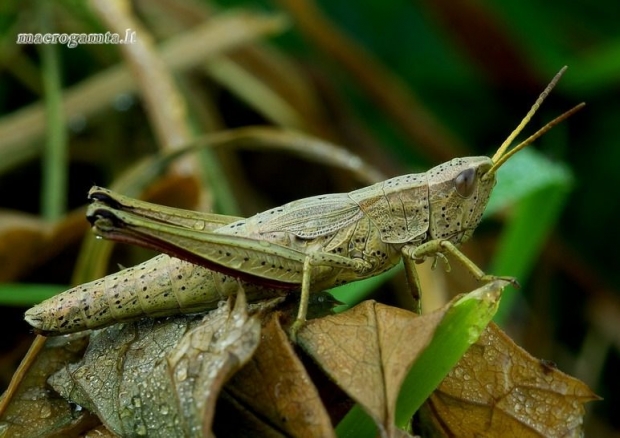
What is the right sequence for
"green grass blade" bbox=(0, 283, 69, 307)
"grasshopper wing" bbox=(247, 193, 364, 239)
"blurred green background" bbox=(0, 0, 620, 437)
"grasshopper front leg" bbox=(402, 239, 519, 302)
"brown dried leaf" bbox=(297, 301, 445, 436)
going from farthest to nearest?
"blurred green background" bbox=(0, 0, 620, 437) → "green grass blade" bbox=(0, 283, 69, 307) → "grasshopper wing" bbox=(247, 193, 364, 239) → "grasshopper front leg" bbox=(402, 239, 519, 302) → "brown dried leaf" bbox=(297, 301, 445, 436)

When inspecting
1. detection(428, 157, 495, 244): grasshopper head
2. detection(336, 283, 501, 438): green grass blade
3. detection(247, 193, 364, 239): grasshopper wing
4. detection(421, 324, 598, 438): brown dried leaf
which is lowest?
detection(421, 324, 598, 438): brown dried leaf

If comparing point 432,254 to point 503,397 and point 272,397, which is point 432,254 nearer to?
point 503,397

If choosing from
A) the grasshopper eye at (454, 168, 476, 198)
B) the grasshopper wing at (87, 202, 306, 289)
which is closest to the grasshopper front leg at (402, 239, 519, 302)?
the grasshopper eye at (454, 168, 476, 198)

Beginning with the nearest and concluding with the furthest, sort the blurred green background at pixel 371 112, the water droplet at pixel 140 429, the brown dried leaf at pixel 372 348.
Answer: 1. the brown dried leaf at pixel 372 348
2. the water droplet at pixel 140 429
3. the blurred green background at pixel 371 112

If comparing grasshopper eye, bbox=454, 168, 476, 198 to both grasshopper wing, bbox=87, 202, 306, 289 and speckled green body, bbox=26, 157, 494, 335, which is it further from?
grasshopper wing, bbox=87, 202, 306, 289

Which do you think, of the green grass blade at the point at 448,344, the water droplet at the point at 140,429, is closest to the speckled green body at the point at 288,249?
the water droplet at the point at 140,429

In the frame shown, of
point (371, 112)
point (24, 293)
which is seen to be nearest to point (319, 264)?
point (24, 293)
